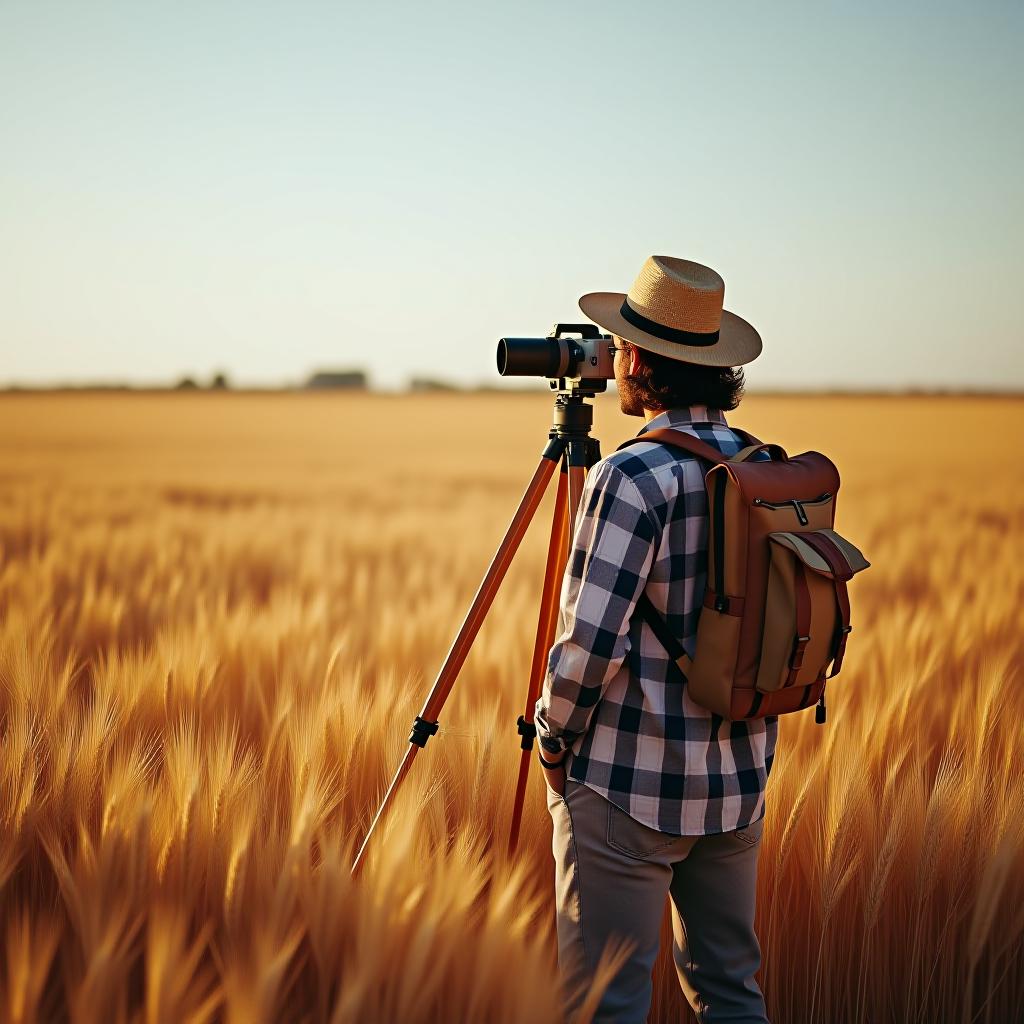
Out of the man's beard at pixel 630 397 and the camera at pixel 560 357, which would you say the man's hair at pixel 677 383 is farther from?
the camera at pixel 560 357

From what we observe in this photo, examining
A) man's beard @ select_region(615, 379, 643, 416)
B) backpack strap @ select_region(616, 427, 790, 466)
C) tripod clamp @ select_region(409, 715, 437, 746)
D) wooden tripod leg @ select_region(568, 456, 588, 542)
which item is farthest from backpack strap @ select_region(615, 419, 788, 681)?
tripod clamp @ select_region(409, 715, 437, 746)

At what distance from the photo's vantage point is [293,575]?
534cm

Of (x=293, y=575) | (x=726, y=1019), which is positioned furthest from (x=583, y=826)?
(x=293, y=575)

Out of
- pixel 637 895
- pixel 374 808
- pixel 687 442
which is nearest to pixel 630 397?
pixel 687 442

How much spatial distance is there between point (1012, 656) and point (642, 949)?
9.69 ft

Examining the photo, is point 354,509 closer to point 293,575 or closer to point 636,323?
point 293,575

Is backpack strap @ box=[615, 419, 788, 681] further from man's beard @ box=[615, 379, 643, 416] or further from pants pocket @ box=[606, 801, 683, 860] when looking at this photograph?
pants pocket @ box=[606, 801, 683, 860]

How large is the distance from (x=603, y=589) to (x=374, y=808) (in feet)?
3.58

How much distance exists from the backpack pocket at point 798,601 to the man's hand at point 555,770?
0.38 m

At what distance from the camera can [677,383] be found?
1.69 metres

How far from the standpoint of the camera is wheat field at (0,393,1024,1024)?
1.46 meters

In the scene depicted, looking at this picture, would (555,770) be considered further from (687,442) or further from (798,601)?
(687,442)

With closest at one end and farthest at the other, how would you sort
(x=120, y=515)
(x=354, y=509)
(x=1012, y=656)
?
1. (x=1012, y=656)
2. (x=120, y=515)
3. (x=354, y=509)

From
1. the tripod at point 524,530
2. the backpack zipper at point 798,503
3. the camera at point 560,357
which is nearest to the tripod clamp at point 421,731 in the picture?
the tripod at point 524,530
